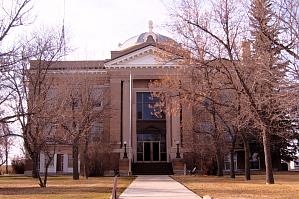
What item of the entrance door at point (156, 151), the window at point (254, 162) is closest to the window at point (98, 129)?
the entrance door at point (156, 151)

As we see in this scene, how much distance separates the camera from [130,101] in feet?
170

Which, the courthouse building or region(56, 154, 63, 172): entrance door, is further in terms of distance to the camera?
region(56, 154, 63, 172): entrance door

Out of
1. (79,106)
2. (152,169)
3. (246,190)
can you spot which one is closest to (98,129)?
(152,169)

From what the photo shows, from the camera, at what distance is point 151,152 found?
176 ft

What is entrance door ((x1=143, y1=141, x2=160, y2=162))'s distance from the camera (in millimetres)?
53531

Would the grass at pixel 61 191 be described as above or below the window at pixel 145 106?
below

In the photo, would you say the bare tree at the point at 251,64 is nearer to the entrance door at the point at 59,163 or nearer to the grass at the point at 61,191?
the grass at the point at 61,191

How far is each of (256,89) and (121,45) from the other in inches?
1828

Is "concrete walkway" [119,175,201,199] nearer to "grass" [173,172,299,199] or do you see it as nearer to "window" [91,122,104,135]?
"grass" [173,172,299,199]

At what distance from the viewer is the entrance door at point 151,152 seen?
53.5 m

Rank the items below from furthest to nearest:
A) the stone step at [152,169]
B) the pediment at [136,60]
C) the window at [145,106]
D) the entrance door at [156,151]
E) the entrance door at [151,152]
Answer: the window at [145,106], the entrance door at [156,151], the entrance door at [151,152], the pediment at [136,60], the stone step at [152,169]


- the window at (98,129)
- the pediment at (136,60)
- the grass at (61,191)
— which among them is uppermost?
the pediment at (136,60)

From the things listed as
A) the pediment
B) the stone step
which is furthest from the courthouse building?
the stone step

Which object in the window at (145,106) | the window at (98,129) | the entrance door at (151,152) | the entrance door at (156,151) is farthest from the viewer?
the window at (145,106)
